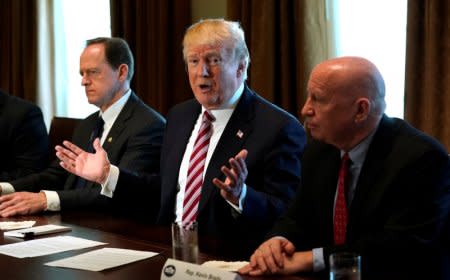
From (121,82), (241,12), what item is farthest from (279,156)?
(241,12)

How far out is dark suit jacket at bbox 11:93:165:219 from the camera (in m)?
3.31

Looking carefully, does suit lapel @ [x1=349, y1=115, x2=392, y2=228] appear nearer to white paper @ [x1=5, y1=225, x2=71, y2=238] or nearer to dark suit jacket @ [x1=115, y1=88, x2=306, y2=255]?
dark suit jacket @ [x1=115, y1=88, x2=306, y2=255]

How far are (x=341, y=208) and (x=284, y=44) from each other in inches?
73.0

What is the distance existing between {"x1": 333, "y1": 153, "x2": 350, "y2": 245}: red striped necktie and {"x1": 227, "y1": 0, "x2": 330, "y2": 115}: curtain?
1640mm

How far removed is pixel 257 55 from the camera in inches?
164

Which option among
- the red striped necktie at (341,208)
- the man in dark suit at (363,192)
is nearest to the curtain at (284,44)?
the man in dark suit at (363,192)

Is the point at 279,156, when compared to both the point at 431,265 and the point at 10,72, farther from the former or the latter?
the point at 10,72

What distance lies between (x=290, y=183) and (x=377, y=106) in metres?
0.69

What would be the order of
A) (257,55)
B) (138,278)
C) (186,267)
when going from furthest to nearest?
1. (257,55)
2. (138,278)
3. (186,267)

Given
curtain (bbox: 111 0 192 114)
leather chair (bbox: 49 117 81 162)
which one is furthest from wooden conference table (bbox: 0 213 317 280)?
curtain (bbox: 111 0 192 114)

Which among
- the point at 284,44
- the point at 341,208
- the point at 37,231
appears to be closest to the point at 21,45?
the point at 284,44

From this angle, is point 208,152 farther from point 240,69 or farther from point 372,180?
point 372,180

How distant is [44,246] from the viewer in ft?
8.11

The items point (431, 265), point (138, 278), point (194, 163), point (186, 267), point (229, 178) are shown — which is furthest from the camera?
point (194, 163)
